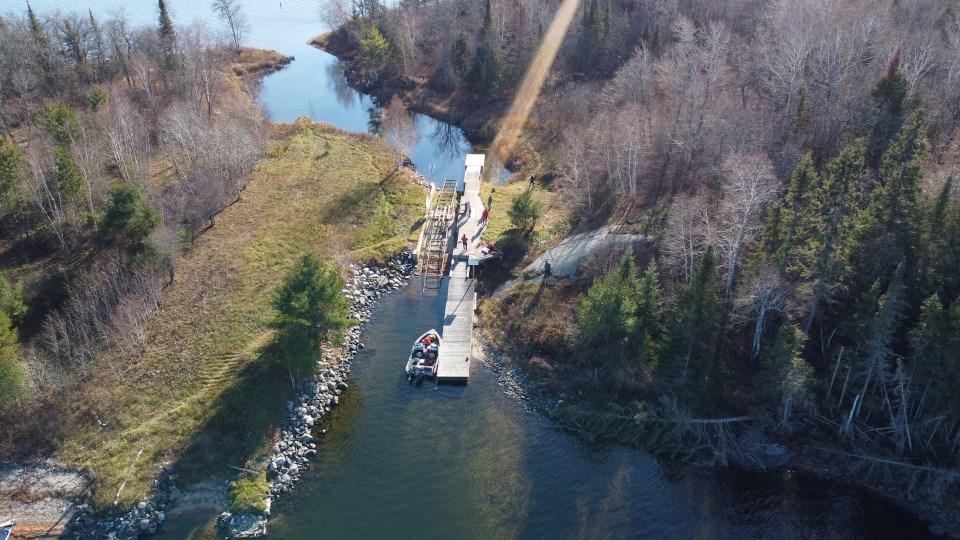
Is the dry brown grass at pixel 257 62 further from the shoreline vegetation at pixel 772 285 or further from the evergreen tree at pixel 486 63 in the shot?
the shoreline vegetation at pixel 772 285

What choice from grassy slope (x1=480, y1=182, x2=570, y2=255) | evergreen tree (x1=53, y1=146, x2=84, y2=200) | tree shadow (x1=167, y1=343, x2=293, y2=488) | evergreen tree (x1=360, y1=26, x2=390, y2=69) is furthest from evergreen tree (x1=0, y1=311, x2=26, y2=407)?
evergreen tree (x1=360, y1=26, x2=390, y2=69)

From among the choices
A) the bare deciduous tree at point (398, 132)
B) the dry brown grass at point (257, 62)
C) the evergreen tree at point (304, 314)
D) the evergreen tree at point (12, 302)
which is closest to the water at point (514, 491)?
the evergreen tree at point (304, 314)

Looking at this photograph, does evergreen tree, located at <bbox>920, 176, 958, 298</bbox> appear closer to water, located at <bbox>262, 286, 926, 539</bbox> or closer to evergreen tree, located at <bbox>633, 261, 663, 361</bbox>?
water, located at <bbox>262, 286, 926, 539</bbox>

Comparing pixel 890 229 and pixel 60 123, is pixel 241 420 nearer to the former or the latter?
pixel 60 123

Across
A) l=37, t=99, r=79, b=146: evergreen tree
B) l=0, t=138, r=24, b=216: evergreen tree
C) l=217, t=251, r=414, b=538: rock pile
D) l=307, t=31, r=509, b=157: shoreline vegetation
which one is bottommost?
l=217, t=251, r=414, b=538: rock pile

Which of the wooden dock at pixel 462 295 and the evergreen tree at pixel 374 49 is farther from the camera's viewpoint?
the evergreen tree at pixel 374 49

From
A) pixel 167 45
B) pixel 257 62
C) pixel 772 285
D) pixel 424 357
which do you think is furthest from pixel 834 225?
pixel 257 62
